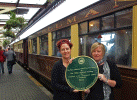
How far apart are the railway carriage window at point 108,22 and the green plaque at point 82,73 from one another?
48.8 inches

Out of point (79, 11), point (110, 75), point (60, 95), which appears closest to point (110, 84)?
point (110, 75)

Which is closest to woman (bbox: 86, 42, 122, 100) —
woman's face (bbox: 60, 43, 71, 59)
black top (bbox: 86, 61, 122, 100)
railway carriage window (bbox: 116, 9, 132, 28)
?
black top (bbox: 86, 61, 122, 100)

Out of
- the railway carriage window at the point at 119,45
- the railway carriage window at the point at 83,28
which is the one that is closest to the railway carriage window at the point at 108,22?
the railway carriage window at the point at 119,45

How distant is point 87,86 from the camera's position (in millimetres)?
1572

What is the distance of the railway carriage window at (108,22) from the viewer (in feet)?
8.56

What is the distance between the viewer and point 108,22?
2666mm

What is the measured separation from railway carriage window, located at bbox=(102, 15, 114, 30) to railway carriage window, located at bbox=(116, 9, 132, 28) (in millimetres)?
125

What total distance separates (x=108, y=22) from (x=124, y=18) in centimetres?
33

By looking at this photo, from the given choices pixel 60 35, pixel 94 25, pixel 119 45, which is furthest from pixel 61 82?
pixel 60 35

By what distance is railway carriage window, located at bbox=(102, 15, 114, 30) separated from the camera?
103 inches

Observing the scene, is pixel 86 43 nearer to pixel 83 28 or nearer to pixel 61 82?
pixel 83 28

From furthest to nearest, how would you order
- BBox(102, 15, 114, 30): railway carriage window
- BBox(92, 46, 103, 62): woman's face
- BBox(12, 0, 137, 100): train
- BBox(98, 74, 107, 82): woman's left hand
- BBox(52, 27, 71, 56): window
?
1. BBox(52, 27, 71, 56): window
2. BBox(102, 15, 114, 30): railway carriage window
3. BBox(12, 0, 137, 100): train
4. BBox(92, 46, 103, 62): woman's face
5. BBox(98, 74, 107, 82): woman's left hand

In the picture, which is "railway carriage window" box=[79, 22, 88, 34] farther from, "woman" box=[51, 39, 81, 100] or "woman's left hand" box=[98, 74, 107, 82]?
"woman's left hand" box=[98, 74, 107, 82]

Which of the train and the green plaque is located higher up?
the train
